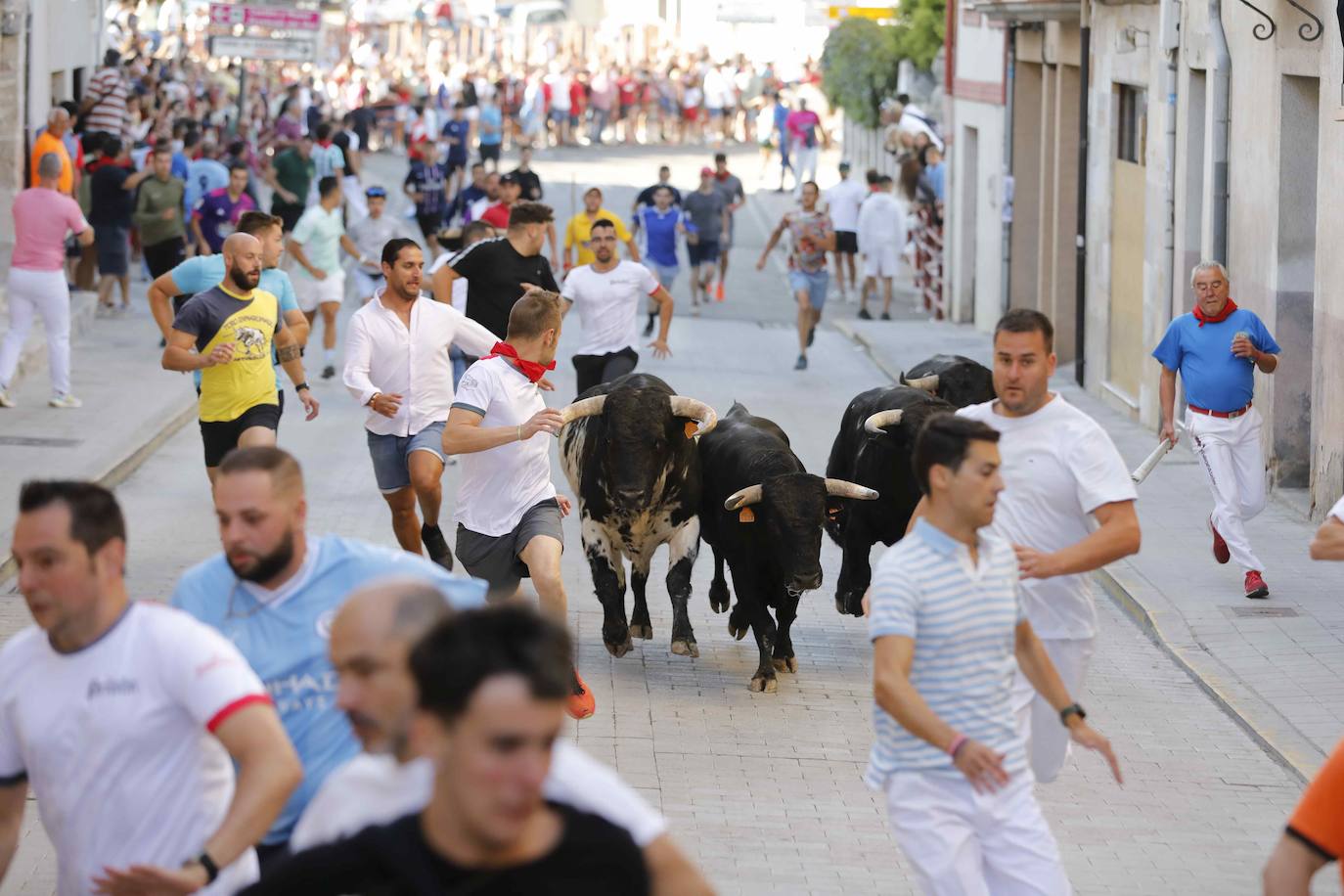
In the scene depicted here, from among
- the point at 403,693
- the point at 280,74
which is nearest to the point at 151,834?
the point at 403,693

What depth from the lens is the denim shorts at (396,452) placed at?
11.5 metres

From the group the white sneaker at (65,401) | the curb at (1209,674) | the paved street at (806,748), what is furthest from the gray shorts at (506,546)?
the white sneaker at (65,401)

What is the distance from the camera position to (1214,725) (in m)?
10.2

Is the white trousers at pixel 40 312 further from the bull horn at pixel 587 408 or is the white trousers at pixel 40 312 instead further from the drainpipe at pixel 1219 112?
the drainpipe at pixel 1219 112

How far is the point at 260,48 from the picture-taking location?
33.1 meters

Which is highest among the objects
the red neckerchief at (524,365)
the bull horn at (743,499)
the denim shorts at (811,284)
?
the denim shorts at (811,284)

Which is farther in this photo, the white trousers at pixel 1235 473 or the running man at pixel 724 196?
the running man at pixel 724 196

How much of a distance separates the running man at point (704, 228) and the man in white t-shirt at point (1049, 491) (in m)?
21.9

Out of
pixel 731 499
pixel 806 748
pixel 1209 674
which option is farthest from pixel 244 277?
pixel 1209 674

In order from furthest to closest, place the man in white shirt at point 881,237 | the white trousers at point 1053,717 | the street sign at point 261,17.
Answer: the street sign at point 261,17 → the man in white shirt at point 881,237 → the white trousers at point 1053,717

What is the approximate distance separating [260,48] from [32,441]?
1741cm

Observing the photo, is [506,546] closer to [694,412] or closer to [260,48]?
[694,412]

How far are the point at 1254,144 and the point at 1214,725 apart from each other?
7.60m

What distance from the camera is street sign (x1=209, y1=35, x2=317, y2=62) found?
3281cm
